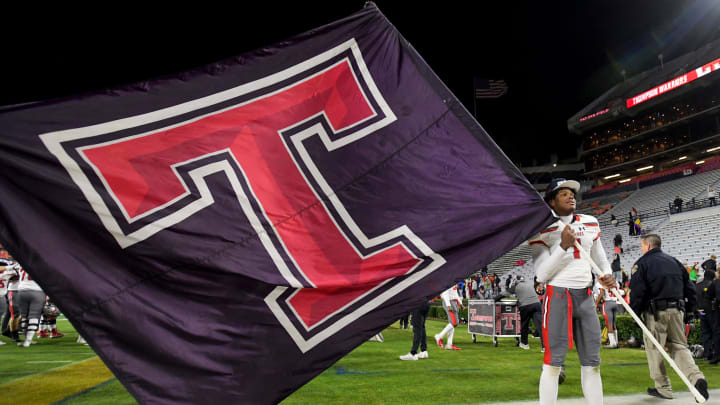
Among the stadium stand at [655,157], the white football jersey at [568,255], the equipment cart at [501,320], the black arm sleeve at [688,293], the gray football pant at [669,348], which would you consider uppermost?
the stadium stand at [655,157]

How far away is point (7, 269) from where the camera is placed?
12.2 metres

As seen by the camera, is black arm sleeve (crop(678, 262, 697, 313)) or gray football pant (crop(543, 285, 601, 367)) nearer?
gray football pant (crop(543, 285, 601, 367))

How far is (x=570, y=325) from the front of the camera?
14.2 ft

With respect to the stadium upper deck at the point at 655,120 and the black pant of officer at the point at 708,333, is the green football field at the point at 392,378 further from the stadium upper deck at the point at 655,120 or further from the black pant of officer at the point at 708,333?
the stadium upper deck at the point at 655,120

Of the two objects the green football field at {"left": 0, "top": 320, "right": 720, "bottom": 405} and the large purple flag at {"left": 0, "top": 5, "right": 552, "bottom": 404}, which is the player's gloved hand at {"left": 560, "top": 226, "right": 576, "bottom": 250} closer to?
the large purple flag at {"left": 0, "top": 5, "right": 552, "bottom": 404}

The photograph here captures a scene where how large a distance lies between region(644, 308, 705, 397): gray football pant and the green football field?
1.80 ft

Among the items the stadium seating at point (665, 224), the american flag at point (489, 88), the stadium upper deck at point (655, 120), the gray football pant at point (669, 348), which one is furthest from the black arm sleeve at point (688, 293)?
the stadium upper deck at point (655, 120)

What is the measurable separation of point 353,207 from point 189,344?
4.12ft

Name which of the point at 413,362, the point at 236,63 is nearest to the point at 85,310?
the point at 236,63

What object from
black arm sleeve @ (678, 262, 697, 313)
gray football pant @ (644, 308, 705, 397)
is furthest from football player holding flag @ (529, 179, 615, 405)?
black arm sleeve @ (678, 262, 697, 313)

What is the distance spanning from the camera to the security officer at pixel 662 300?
6250 millimetres

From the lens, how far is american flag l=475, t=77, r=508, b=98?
91.7ft

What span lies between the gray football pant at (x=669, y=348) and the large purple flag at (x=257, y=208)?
168 inches

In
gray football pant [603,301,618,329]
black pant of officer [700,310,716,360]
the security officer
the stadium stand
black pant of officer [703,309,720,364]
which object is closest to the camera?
the security officer
